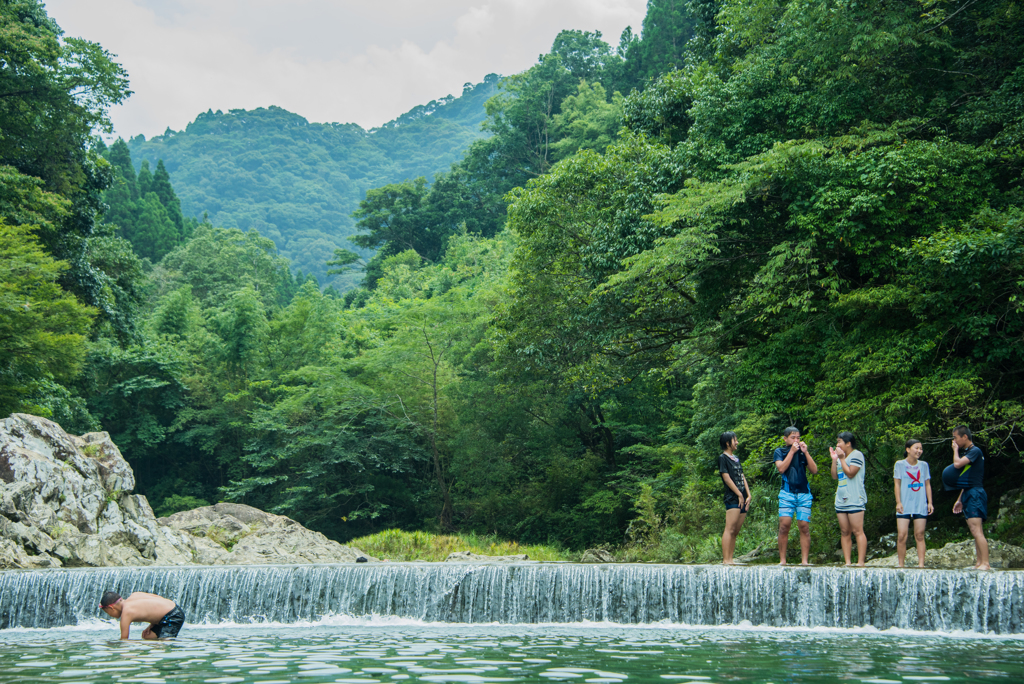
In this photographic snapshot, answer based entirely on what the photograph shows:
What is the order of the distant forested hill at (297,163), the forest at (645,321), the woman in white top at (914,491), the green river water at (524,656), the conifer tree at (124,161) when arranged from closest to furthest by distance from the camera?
the green river water at (524,656)
the woman in white top at (914,491)
the forest at (645,321)
the conifer tree at (124,161)
the distant forested hill at (297,163)

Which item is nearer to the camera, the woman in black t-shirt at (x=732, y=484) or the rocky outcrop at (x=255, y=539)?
the woman in black t-shirt at (x=732, y=484)

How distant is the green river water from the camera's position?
5648 mm

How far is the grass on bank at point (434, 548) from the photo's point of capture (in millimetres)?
21906

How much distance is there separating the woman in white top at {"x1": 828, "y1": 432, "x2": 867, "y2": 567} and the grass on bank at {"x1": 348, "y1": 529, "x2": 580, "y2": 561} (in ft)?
40.3

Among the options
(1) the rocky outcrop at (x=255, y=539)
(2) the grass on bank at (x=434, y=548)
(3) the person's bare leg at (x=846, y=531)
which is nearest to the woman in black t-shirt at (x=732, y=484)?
(3) the person's bare leg at (x=846, y=531)

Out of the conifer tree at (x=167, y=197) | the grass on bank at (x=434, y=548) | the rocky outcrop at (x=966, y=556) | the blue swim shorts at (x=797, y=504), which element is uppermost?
the conifer tree at (x=167, y=197)

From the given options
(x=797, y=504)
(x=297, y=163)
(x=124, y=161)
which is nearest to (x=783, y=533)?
(x=797, y=504)

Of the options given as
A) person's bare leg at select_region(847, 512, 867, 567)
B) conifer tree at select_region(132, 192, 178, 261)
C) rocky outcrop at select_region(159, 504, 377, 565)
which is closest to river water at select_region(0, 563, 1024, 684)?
person's bare leg at select_region(847, 512, 867, 567)

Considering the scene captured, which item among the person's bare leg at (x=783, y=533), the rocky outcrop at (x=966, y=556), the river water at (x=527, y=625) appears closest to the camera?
the river water at (x=527, y=625)

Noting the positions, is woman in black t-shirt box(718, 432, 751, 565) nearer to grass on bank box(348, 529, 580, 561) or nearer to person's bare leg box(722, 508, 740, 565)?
person's bare leg box(722, 508, 740, 565)

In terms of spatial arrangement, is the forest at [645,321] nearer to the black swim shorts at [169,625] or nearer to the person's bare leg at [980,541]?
the person's bare leg at [980,541]

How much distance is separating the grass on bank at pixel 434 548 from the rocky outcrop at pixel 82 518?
253 centimetres

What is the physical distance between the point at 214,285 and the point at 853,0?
44.0m

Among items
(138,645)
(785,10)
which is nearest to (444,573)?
(138,645)
